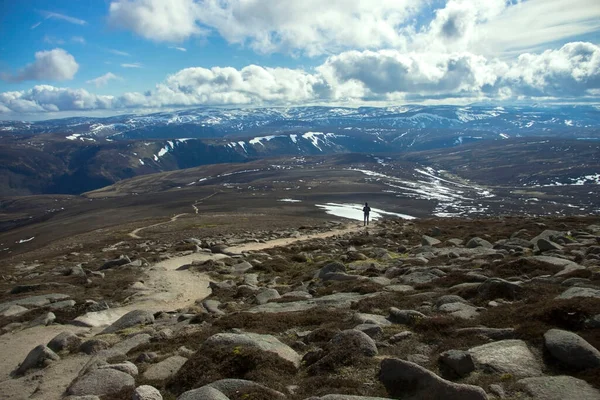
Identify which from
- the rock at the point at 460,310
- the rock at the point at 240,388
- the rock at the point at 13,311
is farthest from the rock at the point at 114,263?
the rock at the point at 460,310

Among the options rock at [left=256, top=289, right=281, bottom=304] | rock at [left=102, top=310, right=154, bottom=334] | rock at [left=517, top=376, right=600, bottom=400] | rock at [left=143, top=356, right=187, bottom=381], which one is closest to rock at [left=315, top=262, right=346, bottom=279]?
rock at [left=256, top=289, right=281, bottom=304]

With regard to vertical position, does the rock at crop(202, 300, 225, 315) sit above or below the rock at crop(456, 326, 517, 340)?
below

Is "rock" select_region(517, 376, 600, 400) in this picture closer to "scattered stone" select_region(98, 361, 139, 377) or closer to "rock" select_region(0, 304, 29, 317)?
"scattered stone" select_region(98, 361, 139, 377)

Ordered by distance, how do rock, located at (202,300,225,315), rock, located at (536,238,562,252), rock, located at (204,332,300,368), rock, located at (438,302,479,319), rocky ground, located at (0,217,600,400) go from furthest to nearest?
rock, located at (536,238,562,252), rock, located at (202,300,225,315), rock, located at (438,302,479,319), rock, located at (204,332,300,368), rocky ground, located at (0,217,600,400)

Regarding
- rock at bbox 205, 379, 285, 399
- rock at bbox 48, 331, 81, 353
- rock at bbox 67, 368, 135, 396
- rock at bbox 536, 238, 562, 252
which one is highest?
rock at bbox 205, 379, 285, 399

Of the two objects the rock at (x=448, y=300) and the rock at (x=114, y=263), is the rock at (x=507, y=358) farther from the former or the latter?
the rock at (x=114, y=263)

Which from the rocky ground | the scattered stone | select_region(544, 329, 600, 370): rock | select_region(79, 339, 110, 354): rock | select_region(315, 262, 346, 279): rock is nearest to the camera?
select_region(544, 329, 600, 370): rock
